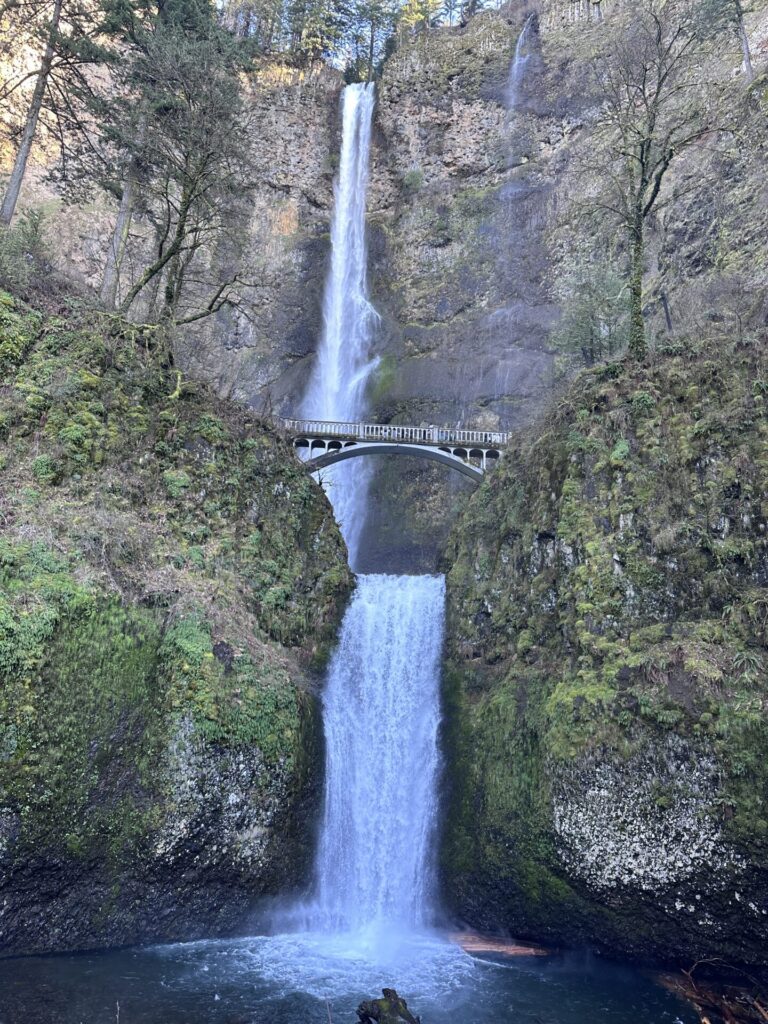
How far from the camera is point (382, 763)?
47.0ft

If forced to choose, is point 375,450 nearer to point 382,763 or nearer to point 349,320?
point 349,320

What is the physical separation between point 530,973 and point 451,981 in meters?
1.50

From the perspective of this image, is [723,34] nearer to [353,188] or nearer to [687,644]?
[353,188]

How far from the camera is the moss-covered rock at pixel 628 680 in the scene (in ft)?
32.9

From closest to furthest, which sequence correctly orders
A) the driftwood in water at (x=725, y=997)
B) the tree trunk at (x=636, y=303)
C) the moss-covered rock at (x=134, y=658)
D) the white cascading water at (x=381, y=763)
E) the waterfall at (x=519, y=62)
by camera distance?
the driftwood in water at (x=725, y=997)
the moss-covered rock at (x=134, y=658)
the white cascading water at (x=381, y=763)
the tree trunk at (x=636, y=303)
the waterfall at (x=519, y=62)

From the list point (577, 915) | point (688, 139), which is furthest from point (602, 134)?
point (577, 915)

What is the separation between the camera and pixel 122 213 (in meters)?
18.1

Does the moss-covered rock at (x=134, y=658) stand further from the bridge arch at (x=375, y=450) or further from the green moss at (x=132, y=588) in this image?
the bridge arch at (x=375, y=450)

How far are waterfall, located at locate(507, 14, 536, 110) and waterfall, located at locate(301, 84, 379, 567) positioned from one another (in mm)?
9218

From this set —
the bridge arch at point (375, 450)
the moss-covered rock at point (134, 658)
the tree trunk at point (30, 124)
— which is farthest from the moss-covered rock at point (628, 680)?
the tree trunk at point (30, 124)

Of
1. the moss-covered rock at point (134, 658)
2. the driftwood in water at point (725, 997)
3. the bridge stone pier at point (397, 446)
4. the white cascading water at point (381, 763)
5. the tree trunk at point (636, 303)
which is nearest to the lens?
the driftwood in water at point (725, 997)

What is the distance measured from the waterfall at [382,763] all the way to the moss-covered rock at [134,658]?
2.89 feet

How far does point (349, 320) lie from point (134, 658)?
2937 cm

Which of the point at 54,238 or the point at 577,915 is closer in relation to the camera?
the point at 577,915
